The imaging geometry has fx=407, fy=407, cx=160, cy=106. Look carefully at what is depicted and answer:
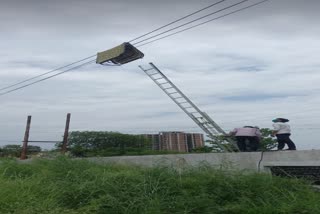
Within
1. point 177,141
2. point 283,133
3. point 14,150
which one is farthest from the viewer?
point 14,150

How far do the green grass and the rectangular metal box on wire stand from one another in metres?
6.77

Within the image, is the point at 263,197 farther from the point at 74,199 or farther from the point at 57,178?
the point at 57,178

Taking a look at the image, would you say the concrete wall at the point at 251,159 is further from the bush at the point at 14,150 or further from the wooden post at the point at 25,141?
the bush at the point at 14,150

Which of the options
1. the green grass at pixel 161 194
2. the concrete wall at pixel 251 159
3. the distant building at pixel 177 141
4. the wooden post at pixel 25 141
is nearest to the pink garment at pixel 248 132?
the concrete wall at pixel 251 159

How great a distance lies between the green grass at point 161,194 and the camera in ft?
19.0

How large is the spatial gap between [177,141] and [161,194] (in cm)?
1099

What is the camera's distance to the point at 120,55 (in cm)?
1386

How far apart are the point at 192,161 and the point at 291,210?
409 cm

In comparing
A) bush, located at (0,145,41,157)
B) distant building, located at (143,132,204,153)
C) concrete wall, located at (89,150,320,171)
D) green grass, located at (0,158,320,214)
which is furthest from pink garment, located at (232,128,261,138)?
bush, located at (0,145,41,157)

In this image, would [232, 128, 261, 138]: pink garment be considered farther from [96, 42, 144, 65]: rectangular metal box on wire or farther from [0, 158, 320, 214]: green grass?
[96, 42, 144, 65]: rectangular metal box on wire

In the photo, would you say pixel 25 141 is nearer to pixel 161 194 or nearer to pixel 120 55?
pixel 120 55

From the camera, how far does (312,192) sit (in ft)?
21.5

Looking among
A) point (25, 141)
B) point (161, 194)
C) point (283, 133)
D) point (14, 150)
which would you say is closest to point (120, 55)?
point (25, 141)

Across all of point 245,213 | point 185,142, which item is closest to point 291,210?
point 245,213
